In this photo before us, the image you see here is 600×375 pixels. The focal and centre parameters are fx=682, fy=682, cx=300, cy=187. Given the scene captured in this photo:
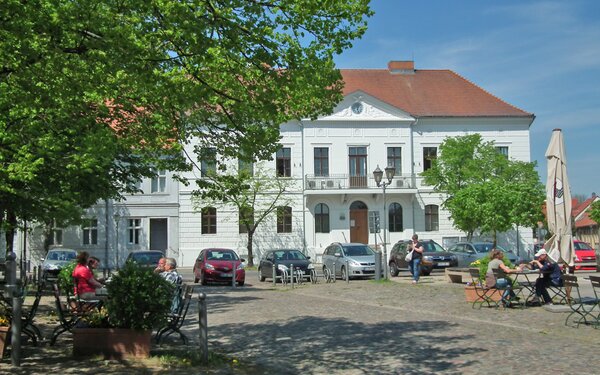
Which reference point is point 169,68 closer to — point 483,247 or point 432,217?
point 483,247

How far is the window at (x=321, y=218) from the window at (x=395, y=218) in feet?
14.8

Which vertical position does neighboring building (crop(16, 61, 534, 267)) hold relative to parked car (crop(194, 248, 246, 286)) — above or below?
above

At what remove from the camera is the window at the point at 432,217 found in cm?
4912

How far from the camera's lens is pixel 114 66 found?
8.14 m

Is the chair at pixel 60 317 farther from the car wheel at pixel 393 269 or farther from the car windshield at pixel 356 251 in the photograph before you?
the car wheel at pixel 393 269

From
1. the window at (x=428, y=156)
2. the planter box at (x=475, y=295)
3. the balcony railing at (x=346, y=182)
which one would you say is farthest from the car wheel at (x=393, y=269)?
the window at (x=428, y=156)

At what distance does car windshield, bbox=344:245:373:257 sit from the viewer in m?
28.5

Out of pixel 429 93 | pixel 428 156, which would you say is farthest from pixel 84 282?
pixel 429 93

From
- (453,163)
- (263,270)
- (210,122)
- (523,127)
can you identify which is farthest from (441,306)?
(523,127)

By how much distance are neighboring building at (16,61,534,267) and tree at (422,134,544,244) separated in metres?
3.13

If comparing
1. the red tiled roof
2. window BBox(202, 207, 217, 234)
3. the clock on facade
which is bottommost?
window BBox(202, 207, 217, 234)

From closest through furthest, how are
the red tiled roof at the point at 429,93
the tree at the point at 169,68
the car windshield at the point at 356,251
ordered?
1. the tree at the point at 169,68
2. the car windshield at the point at 356,251
3. the red tiled roof at the point at 429,93

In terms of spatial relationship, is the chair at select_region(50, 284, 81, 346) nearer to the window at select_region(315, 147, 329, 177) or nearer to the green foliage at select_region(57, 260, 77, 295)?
the green foliage at select_region(57, 260, 77, 295)

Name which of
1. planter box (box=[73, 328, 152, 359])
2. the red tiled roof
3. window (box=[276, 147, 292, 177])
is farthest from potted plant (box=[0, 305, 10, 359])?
the red tiled roof
